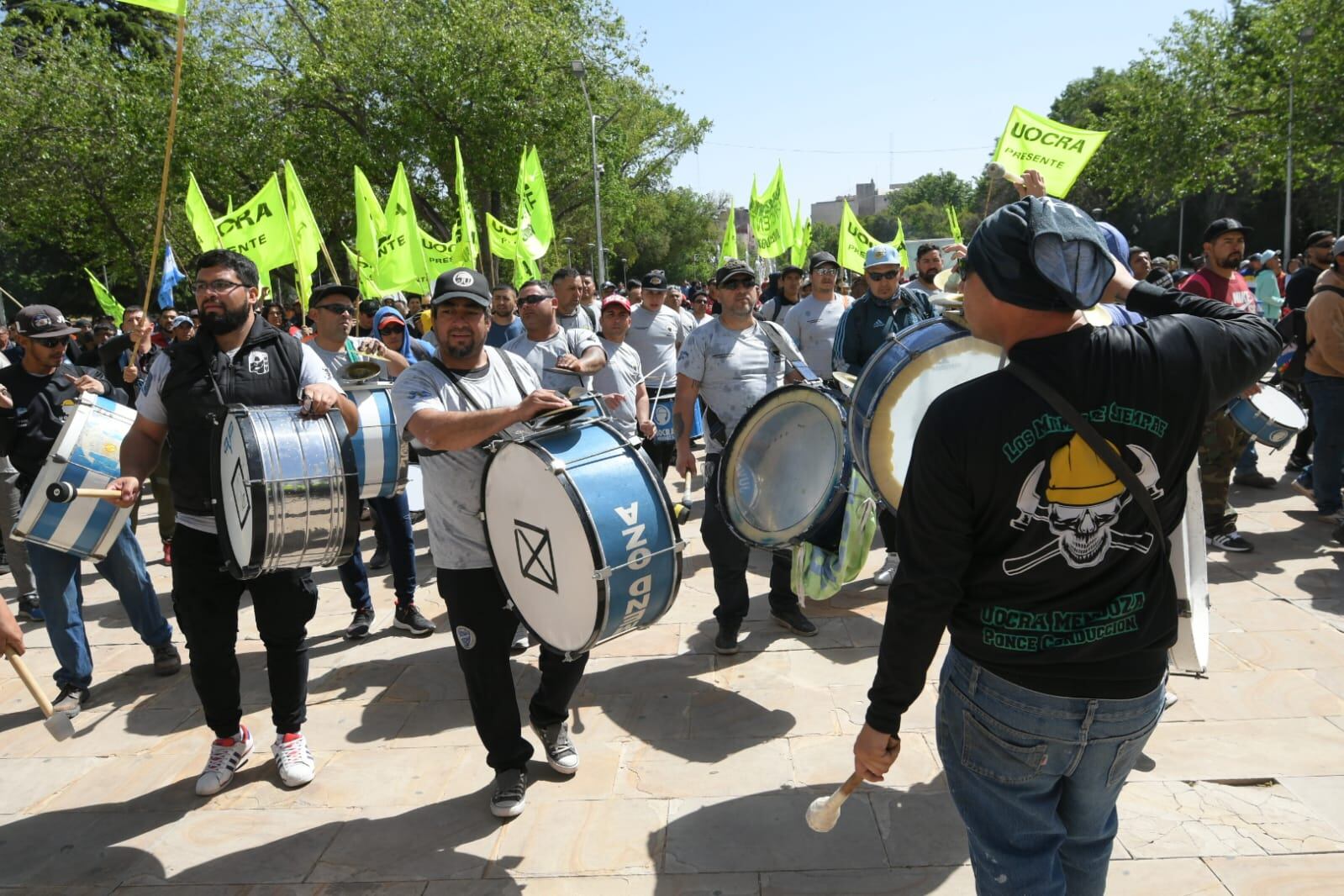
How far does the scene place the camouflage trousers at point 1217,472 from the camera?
6684 millimetres

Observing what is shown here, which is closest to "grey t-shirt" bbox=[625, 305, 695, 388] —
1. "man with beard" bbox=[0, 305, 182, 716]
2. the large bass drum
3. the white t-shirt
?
"man with beard" bbox=[0, 305, 182, 716]

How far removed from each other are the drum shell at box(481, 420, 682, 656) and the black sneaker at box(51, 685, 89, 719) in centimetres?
290

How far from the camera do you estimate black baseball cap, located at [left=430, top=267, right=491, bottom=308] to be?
3.65 metres

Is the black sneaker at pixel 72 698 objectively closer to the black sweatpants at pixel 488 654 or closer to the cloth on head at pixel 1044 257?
the black sweatpants at pixel 488 654

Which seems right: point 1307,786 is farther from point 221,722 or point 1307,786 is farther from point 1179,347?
point 221,722

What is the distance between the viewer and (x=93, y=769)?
4.32m

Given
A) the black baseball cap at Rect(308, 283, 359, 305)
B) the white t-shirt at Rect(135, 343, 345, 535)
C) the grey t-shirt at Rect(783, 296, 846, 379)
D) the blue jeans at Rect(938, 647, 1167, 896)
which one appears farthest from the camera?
the grey t-shirt at Rect(783, 296, 846, 379)

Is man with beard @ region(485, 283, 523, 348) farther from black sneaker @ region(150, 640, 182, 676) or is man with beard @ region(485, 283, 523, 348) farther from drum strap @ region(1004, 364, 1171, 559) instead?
drum strap @ region(1004, 364, 1171, 559)

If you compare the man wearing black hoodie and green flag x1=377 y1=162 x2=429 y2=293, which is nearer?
the man wearing black hoodie

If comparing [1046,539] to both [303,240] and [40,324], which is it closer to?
[40,324]

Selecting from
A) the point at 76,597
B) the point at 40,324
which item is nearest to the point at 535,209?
the point at 40,324

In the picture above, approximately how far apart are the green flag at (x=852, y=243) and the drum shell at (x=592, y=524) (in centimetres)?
1040

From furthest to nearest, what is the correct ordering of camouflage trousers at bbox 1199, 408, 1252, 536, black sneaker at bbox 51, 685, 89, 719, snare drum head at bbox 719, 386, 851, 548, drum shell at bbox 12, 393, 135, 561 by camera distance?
1. camouflage trousers at bbox 1199, 408, 1252, 536
2. black sneaker at bbox 51, 685, 89, 719
3. drum shell at bbox 12, 393, 135, 561
4. snare drum head at bbox 719, 386, 851, 548

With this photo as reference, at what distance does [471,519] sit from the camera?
12.1 ft
